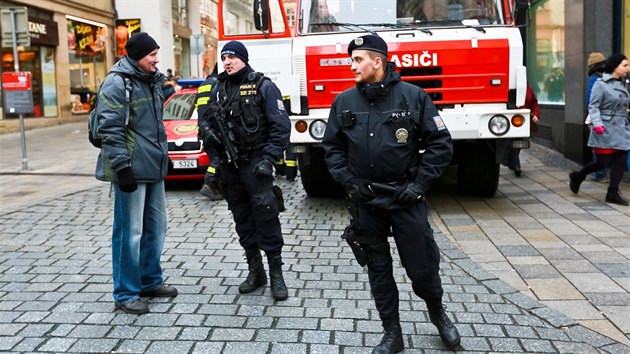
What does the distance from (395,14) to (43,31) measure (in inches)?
681

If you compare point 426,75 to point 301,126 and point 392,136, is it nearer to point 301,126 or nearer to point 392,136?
point 301,126

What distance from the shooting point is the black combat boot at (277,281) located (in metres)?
4.73

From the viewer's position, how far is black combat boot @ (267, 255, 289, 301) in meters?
4.73

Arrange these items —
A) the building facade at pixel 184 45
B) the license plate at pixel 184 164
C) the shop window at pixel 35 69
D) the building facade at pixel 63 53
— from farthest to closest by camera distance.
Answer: the building facade at pixel 63 53 → the shop window at pixel 35 69 → the building facade at pixel 184 45 → the license plate at pixel 184 164

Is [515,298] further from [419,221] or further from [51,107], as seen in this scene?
[51,107]

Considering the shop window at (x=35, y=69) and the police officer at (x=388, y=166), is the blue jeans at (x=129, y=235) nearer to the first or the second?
the police officer at (x=388, y=166)

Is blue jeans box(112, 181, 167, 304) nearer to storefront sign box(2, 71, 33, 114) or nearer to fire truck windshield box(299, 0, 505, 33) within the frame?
fire truck windshield box(299, 0, 505, 33)

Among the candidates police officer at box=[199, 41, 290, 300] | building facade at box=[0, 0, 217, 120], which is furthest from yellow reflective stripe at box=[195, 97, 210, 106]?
building facade at box=[0, 0, 217, 120]

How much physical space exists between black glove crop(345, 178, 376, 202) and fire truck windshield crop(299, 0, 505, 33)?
4146 millimetres

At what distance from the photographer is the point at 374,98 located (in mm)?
3676

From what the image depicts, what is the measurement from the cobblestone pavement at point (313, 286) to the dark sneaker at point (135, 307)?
53mm

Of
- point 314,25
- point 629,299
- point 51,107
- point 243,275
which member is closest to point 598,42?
point 314,25

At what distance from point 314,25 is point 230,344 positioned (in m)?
4.68

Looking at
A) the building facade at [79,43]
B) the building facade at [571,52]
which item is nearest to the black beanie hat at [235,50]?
the building facade at [571,52]
